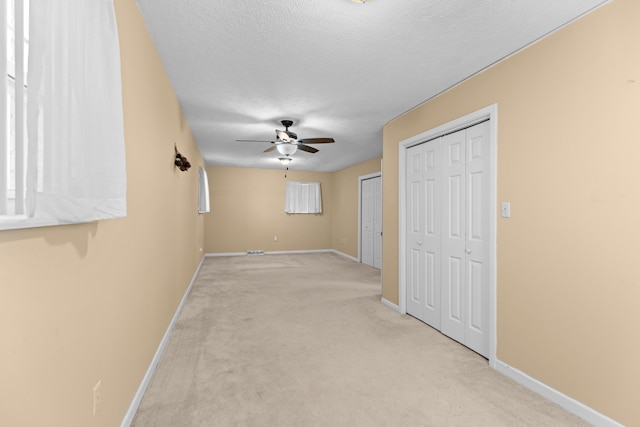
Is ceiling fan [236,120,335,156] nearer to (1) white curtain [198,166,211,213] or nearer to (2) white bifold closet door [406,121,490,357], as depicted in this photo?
(2) white bifold closet door [406,121,490,357]

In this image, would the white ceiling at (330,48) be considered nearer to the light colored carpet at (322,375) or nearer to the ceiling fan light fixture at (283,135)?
the ceiling fan light fixture at (283,135)

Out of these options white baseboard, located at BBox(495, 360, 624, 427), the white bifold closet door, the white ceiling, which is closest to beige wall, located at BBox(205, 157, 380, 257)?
the white bifold closet door

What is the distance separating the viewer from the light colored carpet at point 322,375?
70.7 inches

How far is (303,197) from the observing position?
28.2ft

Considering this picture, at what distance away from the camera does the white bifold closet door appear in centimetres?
262

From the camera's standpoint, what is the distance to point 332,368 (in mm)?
2336

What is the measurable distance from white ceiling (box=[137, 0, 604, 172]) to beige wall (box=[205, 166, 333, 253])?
440 cm

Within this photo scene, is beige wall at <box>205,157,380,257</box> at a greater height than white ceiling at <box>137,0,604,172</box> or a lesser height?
lesser

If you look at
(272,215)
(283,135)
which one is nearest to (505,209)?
(283,135)

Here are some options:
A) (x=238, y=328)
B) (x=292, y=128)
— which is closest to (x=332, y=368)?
(x=238, y=328)

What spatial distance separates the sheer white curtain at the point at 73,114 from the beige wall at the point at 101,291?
5.3 inches

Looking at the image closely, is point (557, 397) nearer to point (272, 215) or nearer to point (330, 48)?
point (330, 48)

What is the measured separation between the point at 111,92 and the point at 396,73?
2216 mm

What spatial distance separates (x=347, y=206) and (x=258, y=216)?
2510 millimetres
